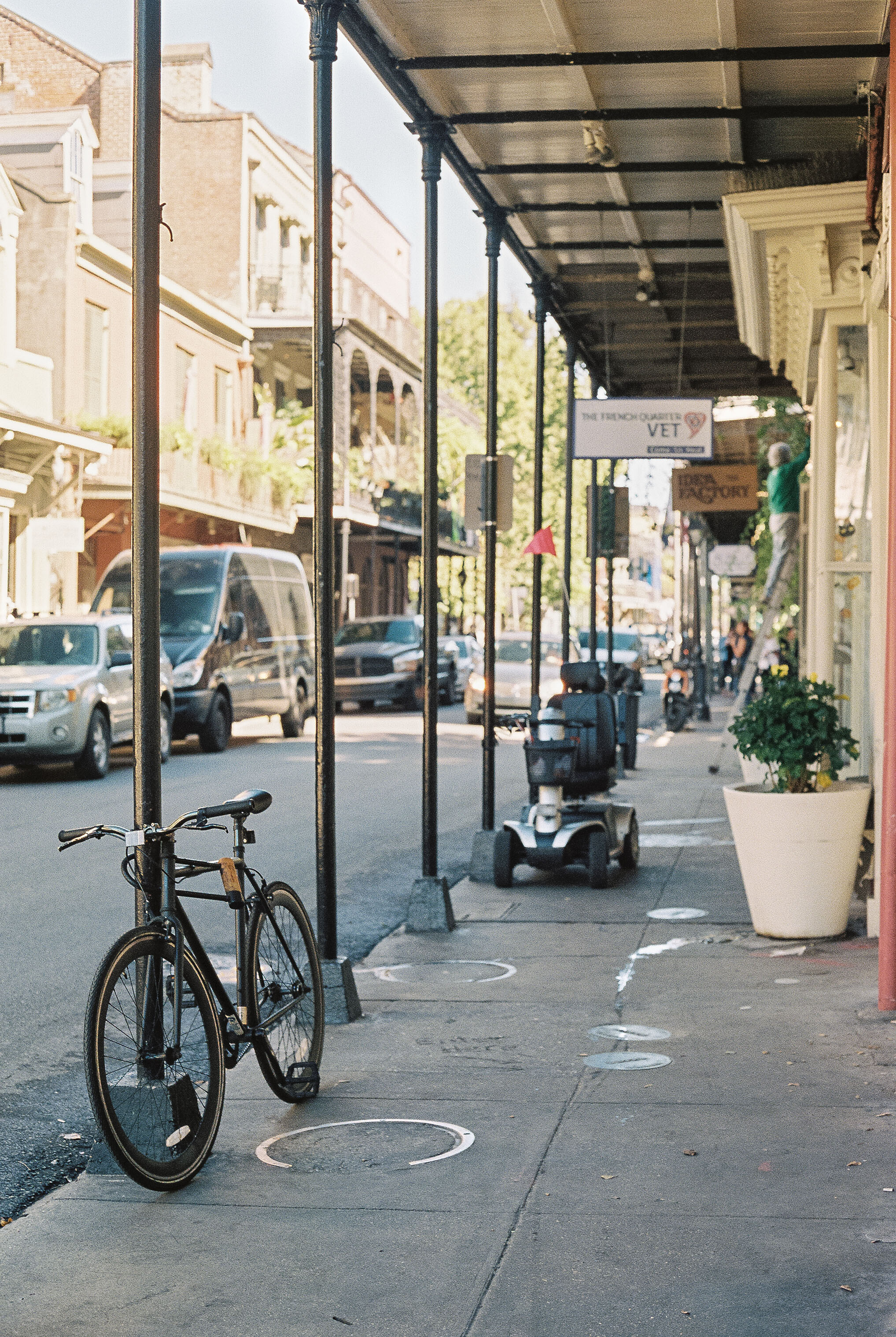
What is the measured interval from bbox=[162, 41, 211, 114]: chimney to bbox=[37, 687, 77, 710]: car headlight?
94.5 ft

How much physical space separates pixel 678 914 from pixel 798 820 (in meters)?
1.35

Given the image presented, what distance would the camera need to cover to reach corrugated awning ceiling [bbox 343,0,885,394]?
7.53 metres

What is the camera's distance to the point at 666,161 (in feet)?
32.5

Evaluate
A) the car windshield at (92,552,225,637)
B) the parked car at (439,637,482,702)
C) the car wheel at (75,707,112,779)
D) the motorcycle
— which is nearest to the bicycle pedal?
the car wheel at (75,707,112,779)

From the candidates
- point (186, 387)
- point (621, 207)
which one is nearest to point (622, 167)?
point (621, 207)

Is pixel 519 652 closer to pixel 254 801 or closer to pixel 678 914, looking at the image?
pixel 678 914

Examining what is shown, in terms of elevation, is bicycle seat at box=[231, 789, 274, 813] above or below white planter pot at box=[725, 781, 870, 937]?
above

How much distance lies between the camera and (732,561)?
31.5 meters

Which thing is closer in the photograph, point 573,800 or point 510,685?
point 573,800

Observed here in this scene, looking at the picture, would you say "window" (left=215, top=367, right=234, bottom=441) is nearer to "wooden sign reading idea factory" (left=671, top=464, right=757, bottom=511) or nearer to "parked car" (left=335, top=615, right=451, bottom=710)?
"parked car" (left=335, top=615, right=451, bottom=710)

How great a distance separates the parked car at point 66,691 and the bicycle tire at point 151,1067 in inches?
464

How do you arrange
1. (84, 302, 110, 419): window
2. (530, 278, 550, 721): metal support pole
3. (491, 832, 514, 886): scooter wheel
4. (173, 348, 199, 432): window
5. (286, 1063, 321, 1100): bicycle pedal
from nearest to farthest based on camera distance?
(286, 1063, 321, 1100): bicycle pedal, (491, 832, 514, 886): scooter wheel, (530, 278, 550, 721): metal support pole, (84, 302, 110, 419): window, (173, 348, 199, 432): window

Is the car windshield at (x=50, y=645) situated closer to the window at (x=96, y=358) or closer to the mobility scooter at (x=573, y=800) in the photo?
the mobility scooter at (x=573, y=800)

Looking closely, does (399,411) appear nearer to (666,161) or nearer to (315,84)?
(666,161)
